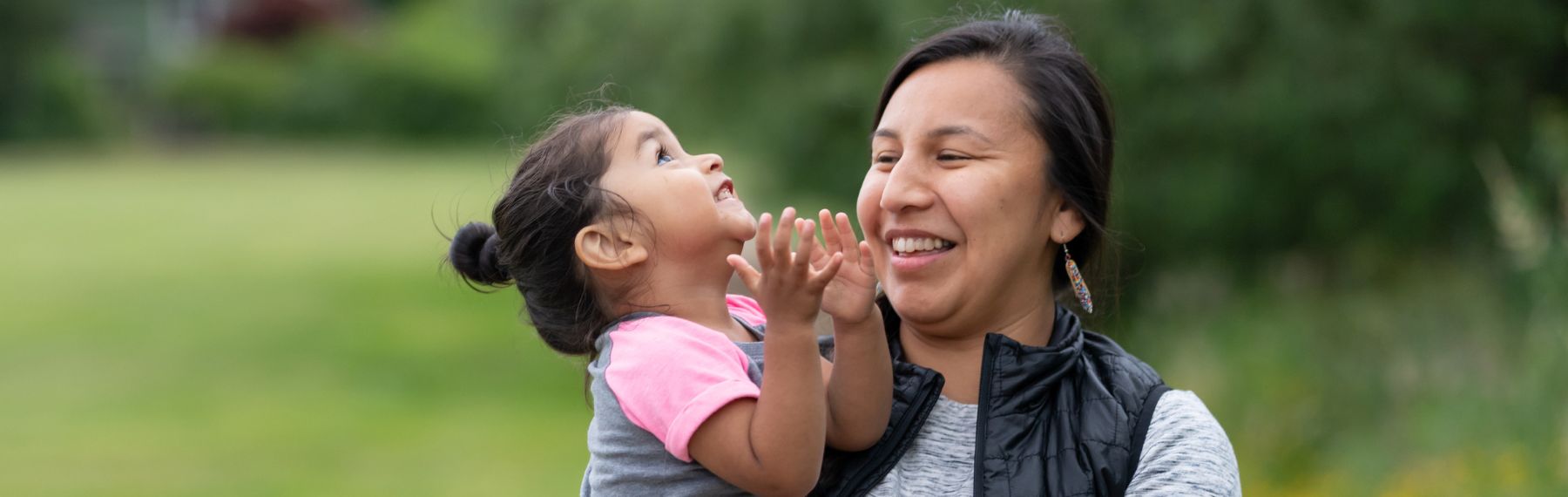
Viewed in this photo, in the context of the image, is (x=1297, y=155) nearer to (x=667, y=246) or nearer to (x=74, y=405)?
(x=667, y=246)

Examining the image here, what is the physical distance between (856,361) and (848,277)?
0.46 ft

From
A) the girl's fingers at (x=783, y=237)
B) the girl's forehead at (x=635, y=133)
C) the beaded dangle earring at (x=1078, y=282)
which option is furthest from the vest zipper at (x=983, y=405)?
the girl's forehead at (x=635, y=133)

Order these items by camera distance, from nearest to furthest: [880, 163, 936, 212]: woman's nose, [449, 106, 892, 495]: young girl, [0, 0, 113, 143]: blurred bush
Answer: [449, 106, 892, 495]: young girl, [880, 163, 936, 212]: woman's nose, [0, 0, 113, 143]: blurred bush

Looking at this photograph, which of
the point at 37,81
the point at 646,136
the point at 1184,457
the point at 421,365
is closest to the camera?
the point at 1184,457

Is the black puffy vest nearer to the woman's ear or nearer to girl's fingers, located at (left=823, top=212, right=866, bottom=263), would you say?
the woman's ear

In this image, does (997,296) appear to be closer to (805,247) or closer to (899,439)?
(899,439)

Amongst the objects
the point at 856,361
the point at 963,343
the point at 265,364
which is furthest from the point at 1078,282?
the point at 265,364

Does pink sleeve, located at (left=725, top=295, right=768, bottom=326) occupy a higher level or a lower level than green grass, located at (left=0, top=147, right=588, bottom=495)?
higher

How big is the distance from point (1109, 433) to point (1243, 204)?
4.86 meters

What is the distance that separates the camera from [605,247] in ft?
8.20

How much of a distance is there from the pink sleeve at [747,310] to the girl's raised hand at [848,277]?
303 mm

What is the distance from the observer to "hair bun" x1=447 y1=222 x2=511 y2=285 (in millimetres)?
2727

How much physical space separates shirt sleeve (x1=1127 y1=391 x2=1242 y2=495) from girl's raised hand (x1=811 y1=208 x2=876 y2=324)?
1.39ft

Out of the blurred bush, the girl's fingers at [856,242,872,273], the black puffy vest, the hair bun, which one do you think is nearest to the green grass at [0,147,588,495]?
the hair bun
